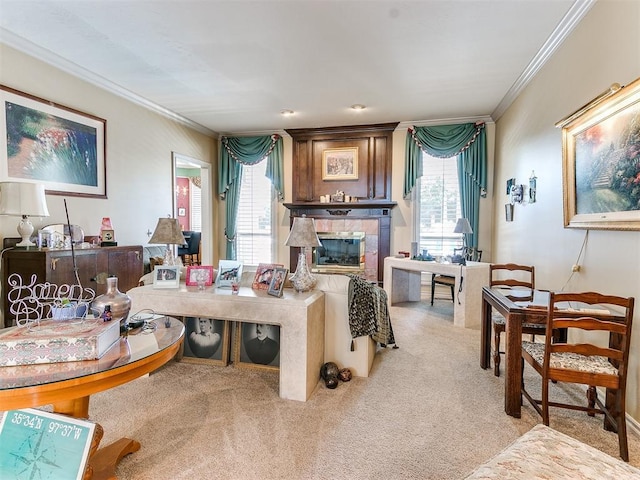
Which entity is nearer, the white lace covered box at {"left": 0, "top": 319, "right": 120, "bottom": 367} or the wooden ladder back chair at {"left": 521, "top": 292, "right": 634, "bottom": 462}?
the white lace covered box at {"left": 0, "top": 319, "right": 120, "bottom": 367}

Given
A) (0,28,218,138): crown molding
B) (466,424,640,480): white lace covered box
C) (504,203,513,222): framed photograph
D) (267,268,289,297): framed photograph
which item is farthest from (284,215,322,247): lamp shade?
(0,28,218,138): crown molding

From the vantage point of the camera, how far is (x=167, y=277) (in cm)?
273

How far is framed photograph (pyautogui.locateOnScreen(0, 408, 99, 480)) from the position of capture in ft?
4.58

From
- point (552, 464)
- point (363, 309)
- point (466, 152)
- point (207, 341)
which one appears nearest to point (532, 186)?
point (466, 152)

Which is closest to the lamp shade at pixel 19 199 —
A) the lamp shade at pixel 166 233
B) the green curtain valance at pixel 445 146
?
the lamp shade at pixel 166 233

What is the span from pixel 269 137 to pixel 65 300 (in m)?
5.13

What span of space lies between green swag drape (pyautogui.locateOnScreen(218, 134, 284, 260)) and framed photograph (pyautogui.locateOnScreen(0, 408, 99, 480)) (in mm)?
5195

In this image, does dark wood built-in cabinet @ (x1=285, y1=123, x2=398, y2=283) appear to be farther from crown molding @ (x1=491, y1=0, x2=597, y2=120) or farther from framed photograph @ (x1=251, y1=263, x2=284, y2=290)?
framed photograph @ (x1=251, y1=263, x2=284, y2=290)

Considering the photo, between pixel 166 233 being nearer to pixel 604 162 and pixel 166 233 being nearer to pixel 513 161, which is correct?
pixel 604 162

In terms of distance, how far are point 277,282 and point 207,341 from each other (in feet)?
3.22

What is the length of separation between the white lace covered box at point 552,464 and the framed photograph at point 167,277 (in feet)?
7.68

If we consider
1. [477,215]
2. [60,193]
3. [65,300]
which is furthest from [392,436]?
[477,215]

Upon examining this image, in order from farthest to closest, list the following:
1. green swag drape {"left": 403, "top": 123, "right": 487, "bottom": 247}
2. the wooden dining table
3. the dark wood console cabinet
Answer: green swag drape {"left": 403, "top": 123, "right": 487, "bottom": 247} → the dark wood console cabinet → the wooden dining table

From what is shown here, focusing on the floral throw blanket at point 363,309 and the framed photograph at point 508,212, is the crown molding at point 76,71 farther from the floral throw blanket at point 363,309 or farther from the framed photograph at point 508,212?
the framed photograph at point 508,212
